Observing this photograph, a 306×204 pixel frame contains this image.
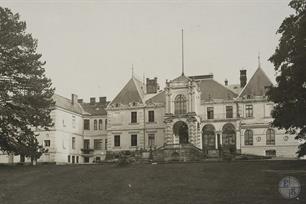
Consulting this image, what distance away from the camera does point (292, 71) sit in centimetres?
2781

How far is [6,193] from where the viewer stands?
87.0 feet

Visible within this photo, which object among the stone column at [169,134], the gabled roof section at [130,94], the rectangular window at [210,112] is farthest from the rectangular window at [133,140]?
the rectangular window at [210,112]

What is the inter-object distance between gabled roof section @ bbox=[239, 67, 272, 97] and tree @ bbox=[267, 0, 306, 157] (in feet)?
85.1

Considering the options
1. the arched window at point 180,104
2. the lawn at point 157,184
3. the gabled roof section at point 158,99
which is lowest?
the lawn at point 157,184

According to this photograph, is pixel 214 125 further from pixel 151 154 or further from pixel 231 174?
pixel 231 174

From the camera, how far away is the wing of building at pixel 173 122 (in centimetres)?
5422

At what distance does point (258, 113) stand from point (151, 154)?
15476mm

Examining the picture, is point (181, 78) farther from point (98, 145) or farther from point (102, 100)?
point (102, 100)

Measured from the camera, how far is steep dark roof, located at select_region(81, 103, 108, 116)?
66.5m

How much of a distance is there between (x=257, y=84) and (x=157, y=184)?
33.0 m

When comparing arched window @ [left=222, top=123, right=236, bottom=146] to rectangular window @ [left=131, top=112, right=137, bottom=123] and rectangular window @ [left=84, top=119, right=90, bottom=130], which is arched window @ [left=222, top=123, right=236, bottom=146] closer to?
rectangular window @ [left=131, top=112, right=137, bottom=123]

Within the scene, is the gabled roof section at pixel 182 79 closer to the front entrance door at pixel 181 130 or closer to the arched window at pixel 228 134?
the front entrance door at pixel 181 130

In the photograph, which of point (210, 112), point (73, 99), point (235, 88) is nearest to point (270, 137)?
point (210, 112)

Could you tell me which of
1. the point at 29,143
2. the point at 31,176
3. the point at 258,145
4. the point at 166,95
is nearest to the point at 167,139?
the point at 166,95
